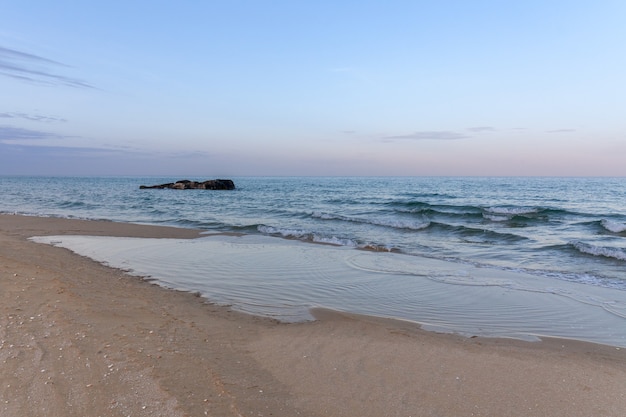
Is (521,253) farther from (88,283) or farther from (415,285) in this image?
(88,283)

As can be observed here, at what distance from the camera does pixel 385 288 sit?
8.25 meters

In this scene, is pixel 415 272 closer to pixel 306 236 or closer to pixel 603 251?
pixel 603 251

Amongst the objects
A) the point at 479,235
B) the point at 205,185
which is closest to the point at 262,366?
the point at 479,235

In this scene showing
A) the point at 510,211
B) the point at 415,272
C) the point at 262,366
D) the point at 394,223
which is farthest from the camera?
the point at 510,211

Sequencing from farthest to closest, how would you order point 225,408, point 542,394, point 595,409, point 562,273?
1. point 562,273
2. point 542,394
3. point 595,409
4. point 225,408

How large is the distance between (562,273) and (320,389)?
331 inches

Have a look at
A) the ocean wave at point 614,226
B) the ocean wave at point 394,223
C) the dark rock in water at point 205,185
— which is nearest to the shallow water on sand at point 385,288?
the ocean wave at point 394,223

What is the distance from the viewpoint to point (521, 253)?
1273cm

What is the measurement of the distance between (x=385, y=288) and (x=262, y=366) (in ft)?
14.3

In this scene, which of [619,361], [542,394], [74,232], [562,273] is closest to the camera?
[542,394]

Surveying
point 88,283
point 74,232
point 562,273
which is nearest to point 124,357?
point 88,283

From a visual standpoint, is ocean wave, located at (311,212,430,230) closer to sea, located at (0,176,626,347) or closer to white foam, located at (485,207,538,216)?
sea, located at (0,176,626,347)

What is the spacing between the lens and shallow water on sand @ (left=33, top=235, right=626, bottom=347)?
6305 millimetres

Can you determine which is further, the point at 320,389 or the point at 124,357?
the point at 124,357
